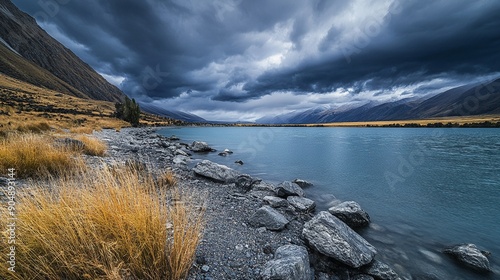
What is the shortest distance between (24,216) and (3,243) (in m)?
0.39

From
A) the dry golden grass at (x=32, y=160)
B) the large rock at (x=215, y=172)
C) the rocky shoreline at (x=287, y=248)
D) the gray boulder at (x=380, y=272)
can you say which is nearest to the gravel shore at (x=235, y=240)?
the rocky shoreline at (x=287, y=248)

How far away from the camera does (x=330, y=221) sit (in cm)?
660

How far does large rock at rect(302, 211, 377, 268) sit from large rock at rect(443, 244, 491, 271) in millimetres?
3548

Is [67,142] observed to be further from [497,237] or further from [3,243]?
[497,237]

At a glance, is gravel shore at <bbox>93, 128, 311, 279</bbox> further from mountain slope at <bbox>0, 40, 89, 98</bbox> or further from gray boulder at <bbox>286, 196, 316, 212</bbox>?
mountain slope at <bbox>0, 40, 89, 98</bbox>

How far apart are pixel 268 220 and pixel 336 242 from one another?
2.34 metres

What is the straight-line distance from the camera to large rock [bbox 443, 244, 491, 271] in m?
6.82

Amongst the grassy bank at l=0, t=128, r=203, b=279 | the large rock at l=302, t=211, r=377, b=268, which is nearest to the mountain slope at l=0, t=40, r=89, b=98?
the grassy bank at l=0, t=128, r=203, b=279

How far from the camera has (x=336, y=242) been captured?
6047mm

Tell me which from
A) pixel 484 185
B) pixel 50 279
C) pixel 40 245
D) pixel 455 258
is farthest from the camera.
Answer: pixel 484 185

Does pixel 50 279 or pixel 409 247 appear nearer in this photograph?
pixel 50 279

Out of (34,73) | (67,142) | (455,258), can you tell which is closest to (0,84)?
(34,73)

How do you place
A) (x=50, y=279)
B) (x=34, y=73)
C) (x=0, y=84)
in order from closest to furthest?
(x=50, y=279) < (x=0, y=84) < (x=34, y=73)

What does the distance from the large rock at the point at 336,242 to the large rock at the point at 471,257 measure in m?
3.55
